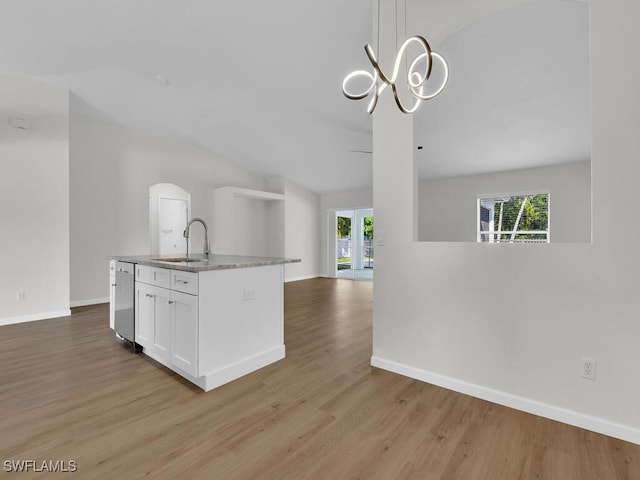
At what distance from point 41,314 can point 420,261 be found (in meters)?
5.10

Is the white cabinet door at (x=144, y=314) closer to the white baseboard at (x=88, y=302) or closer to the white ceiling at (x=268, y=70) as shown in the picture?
the white ceiling at (x=268, y=70)

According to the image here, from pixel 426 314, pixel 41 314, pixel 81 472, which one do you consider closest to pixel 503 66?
pixel 426 314

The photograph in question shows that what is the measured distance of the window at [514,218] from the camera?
5.98 metres

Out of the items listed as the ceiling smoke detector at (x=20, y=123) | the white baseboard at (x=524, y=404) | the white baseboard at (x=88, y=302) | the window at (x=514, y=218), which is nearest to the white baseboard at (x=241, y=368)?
the white baseboard at (x=524, y=404)

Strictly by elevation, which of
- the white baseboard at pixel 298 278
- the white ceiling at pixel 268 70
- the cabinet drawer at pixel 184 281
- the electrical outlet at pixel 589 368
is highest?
the white ceiling at pixel 268 70

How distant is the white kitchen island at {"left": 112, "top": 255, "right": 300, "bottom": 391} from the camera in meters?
2.22

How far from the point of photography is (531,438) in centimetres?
170

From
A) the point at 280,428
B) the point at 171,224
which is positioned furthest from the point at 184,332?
the point at 171,224

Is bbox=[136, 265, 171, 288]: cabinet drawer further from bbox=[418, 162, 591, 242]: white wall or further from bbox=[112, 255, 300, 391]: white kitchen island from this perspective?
bbox=[418, 162, 591, 242]: white wall

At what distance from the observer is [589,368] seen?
1.79 meters

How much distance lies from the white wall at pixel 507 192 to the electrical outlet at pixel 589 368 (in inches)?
196

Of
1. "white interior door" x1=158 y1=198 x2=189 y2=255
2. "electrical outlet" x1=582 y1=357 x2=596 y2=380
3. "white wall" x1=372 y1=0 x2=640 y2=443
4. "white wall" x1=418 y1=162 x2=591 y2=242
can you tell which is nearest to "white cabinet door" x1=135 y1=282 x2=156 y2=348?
"white wall" x1=372 y1=0 x2=640 y2=443

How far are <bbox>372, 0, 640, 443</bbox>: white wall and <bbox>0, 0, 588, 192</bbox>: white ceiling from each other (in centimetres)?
105

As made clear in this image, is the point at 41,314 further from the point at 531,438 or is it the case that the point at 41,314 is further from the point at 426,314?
the point at 531,438
